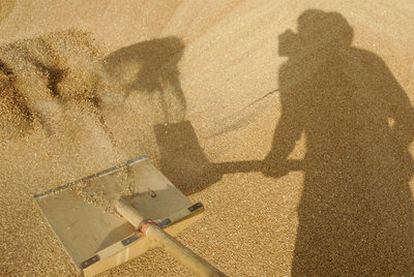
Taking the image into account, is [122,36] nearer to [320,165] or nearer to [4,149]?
[4,149]

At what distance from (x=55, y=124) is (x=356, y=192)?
282 centimetres

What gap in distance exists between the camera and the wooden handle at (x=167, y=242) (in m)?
2.72

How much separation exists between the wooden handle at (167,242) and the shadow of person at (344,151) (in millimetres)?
1168

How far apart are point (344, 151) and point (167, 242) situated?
2240mm

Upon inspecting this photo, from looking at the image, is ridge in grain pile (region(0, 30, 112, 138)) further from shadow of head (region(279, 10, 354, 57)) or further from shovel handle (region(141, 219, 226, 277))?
shadow of head (region(279, 10, 354, 57))

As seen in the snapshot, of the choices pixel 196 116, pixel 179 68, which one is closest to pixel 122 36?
pixel 179 68

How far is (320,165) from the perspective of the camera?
435 centimetres

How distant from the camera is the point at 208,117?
15.6 ft

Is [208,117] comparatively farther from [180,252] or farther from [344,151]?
[180,252]

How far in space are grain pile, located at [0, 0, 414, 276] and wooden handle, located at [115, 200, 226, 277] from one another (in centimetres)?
52

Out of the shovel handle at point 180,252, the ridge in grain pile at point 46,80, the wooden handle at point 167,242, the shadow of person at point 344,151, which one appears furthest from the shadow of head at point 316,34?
the shovel handle at point 180,252

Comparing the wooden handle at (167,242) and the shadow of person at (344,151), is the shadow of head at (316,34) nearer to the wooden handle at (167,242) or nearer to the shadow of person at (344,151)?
the shadow of person at (344,151)

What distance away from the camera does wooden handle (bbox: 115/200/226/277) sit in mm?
2719

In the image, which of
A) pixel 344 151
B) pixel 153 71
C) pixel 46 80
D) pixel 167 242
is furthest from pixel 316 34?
pixel 167 242
